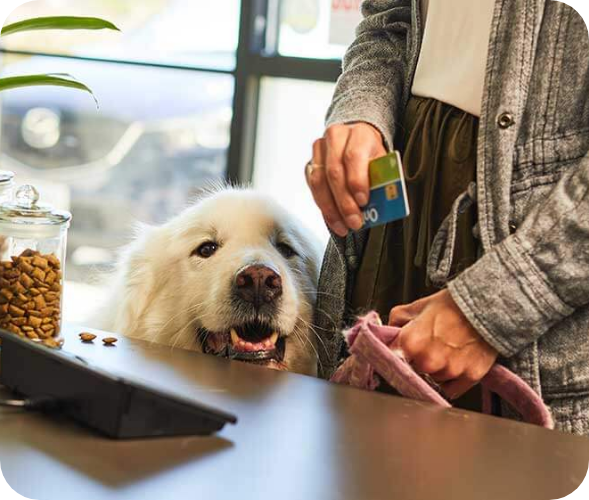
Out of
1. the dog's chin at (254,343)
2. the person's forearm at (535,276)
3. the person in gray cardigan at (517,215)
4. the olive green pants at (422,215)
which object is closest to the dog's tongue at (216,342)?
the dog's chin at (254,343)

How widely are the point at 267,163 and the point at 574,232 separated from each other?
10.0 ft

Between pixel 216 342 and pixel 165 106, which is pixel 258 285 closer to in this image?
pixel 216 342

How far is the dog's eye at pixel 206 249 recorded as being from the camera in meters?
1.75

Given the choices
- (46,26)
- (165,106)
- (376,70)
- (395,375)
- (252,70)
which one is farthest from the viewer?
(165,106)

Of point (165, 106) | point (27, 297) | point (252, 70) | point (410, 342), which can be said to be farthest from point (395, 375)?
point (165, 106)

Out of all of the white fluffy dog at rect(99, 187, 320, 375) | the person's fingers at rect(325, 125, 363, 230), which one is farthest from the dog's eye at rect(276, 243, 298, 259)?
the person's fingers at rect(325, 125, 363, 230)

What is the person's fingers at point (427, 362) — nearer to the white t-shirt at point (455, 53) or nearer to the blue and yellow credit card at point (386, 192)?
the blue and yellow credit card at point (386, 192)

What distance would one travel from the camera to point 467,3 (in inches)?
51.8

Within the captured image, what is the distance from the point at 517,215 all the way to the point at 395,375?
0.32 m

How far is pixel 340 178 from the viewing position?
1183 mm

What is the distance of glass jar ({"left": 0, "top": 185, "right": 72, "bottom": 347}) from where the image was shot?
1.10 metres

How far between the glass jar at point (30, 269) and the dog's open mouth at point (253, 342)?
480mm

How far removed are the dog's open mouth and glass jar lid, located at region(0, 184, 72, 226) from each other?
20.1 inches

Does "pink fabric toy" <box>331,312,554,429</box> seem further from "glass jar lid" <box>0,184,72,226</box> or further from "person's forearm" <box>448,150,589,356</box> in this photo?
"glass jar lid" <box>0,184,72,226</box>
